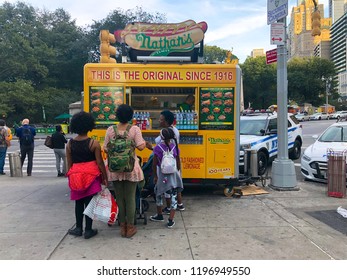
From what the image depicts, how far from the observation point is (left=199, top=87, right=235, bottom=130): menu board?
6.74m

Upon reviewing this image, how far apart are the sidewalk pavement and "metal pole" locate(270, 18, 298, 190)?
0.46m

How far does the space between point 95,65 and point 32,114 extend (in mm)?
36852

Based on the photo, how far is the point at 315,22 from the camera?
9531mm

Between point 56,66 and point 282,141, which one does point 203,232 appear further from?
point 56,66

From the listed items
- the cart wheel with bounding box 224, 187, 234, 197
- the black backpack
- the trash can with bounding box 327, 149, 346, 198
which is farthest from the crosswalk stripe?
the trash can with bounding box 327, 149, 346, 198

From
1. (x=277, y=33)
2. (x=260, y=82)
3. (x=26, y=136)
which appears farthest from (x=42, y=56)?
(x=277, y=33)

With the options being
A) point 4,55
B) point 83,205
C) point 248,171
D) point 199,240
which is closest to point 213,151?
point 248,171

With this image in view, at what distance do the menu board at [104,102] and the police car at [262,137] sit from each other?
4064 millimetres

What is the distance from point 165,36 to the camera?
6.94 m

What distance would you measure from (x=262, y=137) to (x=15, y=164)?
294 inches

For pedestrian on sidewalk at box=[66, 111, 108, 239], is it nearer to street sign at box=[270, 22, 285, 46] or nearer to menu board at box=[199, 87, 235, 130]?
menu board at box=[199, 87, 235, 130]
